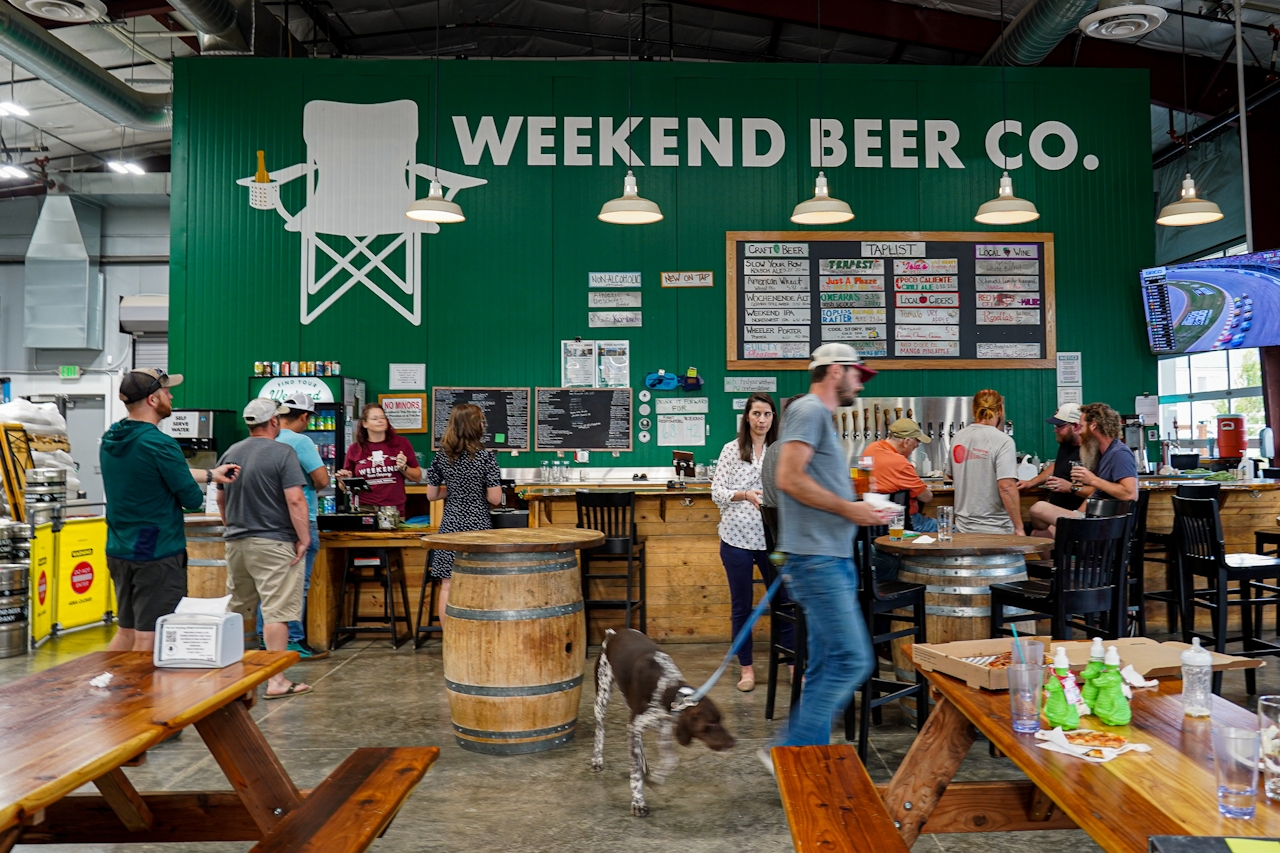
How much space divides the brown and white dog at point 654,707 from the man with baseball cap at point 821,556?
32 cm

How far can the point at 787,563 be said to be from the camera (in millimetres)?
3311

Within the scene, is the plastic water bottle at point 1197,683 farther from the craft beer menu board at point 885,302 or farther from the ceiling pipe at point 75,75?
the ceiling pipe at point 75,75

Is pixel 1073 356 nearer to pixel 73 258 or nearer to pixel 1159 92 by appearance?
pixel 1159 92

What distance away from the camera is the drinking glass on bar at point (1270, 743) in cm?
168

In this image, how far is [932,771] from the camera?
260 cm

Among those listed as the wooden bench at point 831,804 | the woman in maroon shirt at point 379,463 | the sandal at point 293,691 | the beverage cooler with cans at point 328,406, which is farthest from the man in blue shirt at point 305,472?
the wooden bench at point 831,804

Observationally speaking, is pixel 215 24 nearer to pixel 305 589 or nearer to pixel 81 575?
pixel 81 575

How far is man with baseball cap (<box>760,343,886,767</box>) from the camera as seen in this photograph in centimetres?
316

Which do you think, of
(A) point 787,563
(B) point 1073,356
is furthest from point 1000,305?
(A) point 787,563

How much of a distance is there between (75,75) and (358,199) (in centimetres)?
274

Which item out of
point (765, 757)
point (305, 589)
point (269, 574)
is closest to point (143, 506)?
point (269, 574)

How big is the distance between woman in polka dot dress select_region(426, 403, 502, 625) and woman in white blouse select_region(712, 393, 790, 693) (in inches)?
51.8

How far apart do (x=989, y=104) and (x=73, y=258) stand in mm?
12955

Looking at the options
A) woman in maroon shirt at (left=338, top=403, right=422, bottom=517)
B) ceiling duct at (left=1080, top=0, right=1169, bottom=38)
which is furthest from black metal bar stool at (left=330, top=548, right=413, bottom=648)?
ceiling duct at (left=1080, top=0, right=1169, bottom=38)
